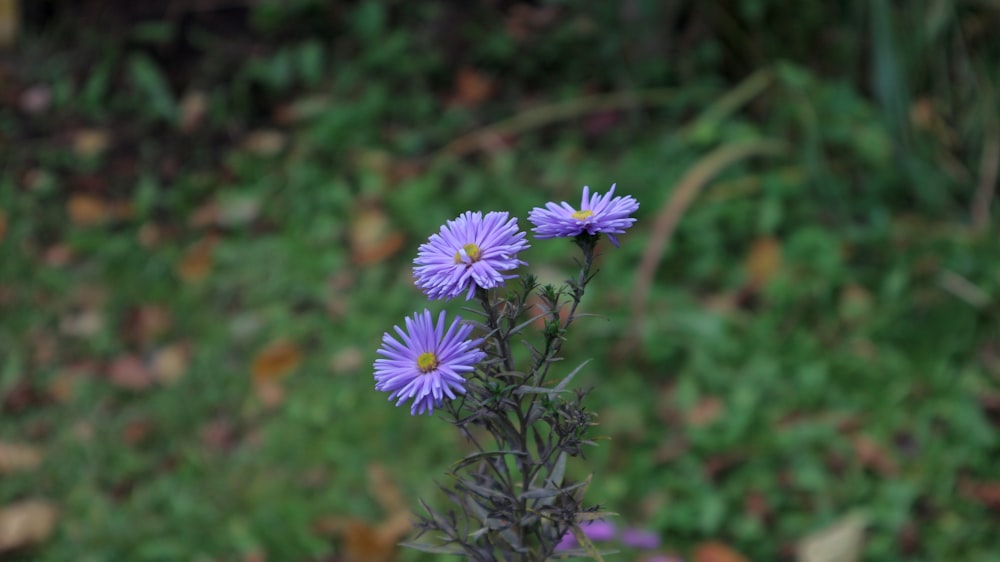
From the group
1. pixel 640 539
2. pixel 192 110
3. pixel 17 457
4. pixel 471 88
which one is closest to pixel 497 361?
pixel 640 539

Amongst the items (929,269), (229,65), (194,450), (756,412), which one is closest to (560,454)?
(756,412)

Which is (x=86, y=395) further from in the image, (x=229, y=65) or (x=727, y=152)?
(x=727, y=152)

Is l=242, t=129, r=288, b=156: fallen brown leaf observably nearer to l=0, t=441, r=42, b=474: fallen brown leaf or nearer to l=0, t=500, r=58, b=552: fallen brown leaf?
l=0, t=441, r=42, b=474: fallen brown leaf

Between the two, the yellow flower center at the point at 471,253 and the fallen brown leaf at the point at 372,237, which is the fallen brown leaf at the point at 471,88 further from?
the yellow flower center at the point at 471,253

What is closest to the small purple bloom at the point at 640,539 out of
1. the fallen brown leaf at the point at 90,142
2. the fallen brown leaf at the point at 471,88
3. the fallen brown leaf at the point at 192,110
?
the fallen brown leaf at the point at 471,88

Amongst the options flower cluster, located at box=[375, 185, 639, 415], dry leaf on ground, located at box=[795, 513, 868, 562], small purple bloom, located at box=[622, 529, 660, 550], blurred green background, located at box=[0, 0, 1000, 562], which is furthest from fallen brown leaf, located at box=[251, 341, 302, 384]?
flower cluster, located at box=[375, 185, 639, 415]

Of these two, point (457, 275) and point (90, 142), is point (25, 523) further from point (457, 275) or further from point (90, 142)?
point (457, 275)
